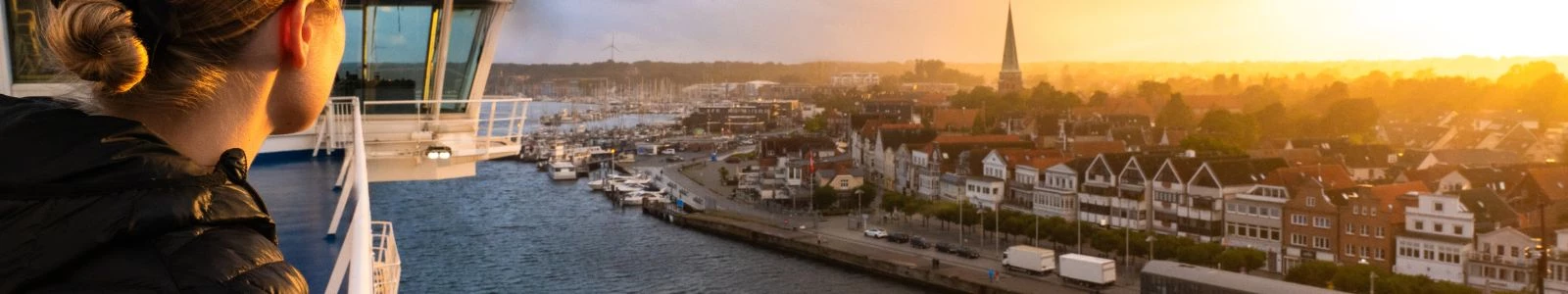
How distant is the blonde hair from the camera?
279 mm

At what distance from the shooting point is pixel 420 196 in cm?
1866

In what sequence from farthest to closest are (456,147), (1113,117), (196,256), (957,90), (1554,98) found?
(957,90) < (1113,117) < (1554,98) < (456,147) < (196,256)

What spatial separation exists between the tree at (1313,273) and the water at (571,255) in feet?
11.9

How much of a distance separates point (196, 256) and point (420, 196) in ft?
62.8

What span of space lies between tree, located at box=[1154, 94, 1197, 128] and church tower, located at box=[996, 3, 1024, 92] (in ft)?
11.3

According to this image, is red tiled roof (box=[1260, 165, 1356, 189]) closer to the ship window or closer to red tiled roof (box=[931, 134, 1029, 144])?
red tiled roof (box=[931, 134, 1029, 144])

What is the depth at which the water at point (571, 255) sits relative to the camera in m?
12.0

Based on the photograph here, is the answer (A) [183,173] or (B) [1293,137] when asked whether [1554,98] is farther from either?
(A) [183,173]

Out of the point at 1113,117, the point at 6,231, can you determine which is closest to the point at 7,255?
the point at 6,231

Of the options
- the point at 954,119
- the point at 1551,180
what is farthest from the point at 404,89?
the point at 954,119

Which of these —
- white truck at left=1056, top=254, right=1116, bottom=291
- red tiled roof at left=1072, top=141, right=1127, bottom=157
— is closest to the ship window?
white truck at left=1056, top=254, right=1116, bottom=291

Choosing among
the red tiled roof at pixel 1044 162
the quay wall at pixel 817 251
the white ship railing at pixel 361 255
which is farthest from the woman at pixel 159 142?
the red tiled roof at pixel 1044 162

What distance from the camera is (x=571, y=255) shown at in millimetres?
13758

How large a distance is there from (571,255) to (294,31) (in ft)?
44.9
